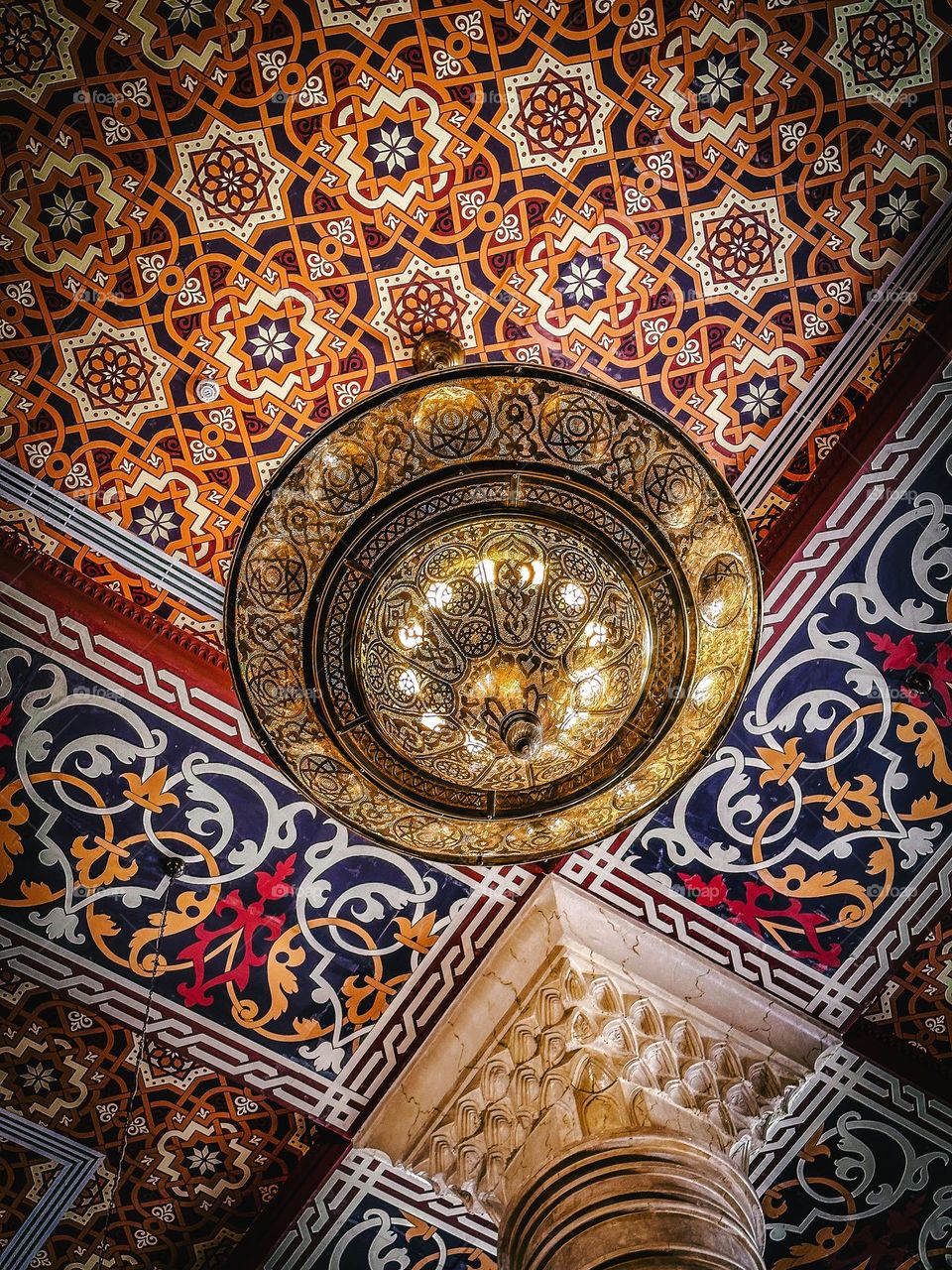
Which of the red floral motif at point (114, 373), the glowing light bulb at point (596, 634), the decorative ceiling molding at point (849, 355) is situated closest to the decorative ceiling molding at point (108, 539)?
the red floral motif at point (114, 373)

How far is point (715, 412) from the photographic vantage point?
144 inches

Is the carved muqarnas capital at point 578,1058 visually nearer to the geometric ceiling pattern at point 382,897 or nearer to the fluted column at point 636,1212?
the fluted column at point 636,1212

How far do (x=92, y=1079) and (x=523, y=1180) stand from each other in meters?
1.83

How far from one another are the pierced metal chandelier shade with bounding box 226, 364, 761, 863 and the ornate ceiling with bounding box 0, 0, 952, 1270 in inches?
40.8

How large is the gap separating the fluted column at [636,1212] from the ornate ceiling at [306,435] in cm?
111

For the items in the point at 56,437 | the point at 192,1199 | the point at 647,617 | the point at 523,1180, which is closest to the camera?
the point at 647,617

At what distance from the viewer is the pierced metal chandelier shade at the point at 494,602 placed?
8.50ft

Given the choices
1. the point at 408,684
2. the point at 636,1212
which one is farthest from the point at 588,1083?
the point at 408,684

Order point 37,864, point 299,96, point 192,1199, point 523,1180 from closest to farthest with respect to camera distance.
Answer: point 523,1180
point 299,96
point 37,864
point 192,1199

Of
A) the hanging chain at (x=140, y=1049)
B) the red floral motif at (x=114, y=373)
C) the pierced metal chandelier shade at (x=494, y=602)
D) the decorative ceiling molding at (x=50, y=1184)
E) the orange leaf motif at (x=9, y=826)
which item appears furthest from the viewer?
the decorative ceiling molding at (x=50, y=1184)

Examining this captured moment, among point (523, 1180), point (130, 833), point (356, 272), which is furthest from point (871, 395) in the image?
point (130, 833)

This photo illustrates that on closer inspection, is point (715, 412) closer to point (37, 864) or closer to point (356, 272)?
point (356, 272)

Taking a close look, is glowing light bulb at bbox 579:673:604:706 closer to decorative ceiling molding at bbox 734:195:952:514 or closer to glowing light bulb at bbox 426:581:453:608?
glowing light bulb at bbox 426:581:453:608

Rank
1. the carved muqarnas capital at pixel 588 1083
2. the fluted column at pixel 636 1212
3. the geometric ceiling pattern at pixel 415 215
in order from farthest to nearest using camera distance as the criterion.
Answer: the geometric ceiling pattern at pixel 415 215
the carved muqarnas capital at pixel 588 1083
the fluted column at pixel 636 1212
